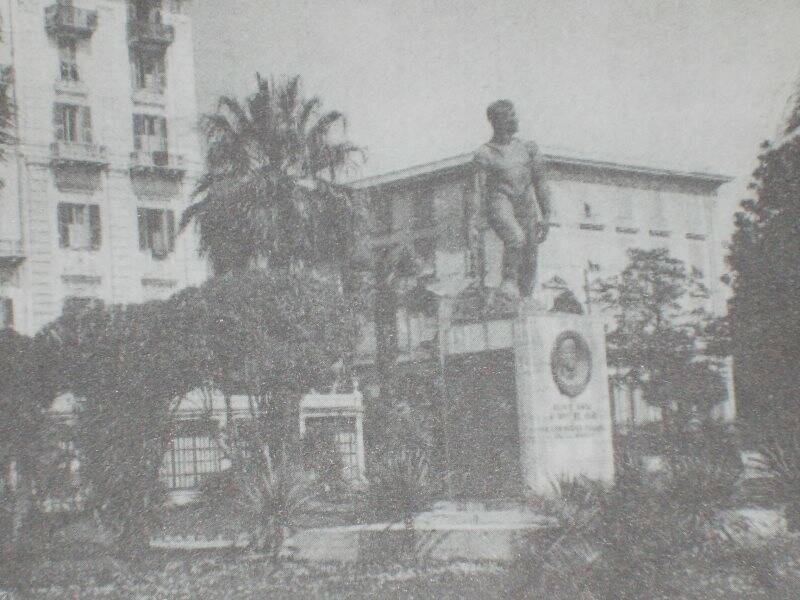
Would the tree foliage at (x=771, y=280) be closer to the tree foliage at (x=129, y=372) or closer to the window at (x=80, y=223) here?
the window at (x=80, y=223)

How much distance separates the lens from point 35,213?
1288 cm

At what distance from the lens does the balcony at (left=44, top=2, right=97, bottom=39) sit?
11586mm

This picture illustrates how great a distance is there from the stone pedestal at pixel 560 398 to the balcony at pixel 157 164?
6349 millimetres

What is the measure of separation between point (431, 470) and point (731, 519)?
421 centimetres

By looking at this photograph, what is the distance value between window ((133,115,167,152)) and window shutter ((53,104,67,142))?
0.77 m

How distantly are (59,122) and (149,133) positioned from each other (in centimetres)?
93

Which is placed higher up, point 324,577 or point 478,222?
point 478,222

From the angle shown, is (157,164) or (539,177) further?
(157,164)

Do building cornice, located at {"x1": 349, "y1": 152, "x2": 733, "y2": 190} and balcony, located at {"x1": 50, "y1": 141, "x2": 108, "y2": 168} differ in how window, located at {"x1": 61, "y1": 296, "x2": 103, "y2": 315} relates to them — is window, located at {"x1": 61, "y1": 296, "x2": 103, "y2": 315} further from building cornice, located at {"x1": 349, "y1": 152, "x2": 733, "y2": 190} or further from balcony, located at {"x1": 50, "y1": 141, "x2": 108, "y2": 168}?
building cornice, located at {"x1": 349, "y1": 152, "x2": 733, "y2": 190}

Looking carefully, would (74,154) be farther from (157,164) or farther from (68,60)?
(157,164)

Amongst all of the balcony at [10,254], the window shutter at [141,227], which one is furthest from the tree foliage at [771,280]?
the balcony at [10,254]

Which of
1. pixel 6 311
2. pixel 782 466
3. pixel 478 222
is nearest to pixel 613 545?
pixel 782 466

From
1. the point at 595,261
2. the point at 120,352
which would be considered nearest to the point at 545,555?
the point at 120,352

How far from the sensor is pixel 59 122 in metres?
12.8
